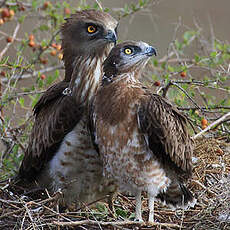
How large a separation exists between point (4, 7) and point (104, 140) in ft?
9.00

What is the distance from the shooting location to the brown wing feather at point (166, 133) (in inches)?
208

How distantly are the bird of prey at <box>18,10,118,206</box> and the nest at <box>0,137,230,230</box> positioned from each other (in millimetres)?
213

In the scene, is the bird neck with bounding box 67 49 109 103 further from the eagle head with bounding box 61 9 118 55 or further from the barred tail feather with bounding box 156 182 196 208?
the barred tail feather with bounding box 156 182 196 208

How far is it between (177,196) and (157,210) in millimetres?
322

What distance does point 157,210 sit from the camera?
611 centimetres

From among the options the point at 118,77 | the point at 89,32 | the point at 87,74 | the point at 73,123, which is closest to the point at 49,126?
the point at 73,123

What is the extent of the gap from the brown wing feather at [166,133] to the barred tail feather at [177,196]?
182mm

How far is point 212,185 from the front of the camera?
6.09 m

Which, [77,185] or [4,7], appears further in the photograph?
[4,7]

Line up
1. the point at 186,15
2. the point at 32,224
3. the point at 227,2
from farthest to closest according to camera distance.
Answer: the point at 227,2 → the point at 186,15 → the point at 32,224

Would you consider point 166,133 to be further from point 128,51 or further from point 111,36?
point 111,36

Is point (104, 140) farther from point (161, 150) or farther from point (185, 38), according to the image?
point (185, 38)

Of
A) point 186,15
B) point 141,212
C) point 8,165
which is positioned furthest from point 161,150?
point 186,15

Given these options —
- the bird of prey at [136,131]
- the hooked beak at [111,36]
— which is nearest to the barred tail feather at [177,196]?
the bird of prey at [136,131]
